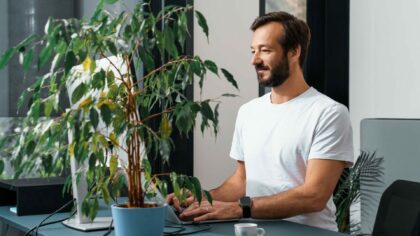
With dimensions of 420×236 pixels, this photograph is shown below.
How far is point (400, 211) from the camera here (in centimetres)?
207

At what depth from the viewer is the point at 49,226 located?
99.0 inches

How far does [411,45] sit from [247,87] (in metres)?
1.05

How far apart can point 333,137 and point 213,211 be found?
1.99 ft

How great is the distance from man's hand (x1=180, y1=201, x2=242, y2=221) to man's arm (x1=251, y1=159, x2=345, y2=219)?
69 millimetres

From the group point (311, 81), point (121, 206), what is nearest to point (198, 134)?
point (311, 81)

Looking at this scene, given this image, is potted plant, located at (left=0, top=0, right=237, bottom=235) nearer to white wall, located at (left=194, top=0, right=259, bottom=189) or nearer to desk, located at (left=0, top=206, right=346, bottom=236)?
desk, located at (left=0, top=206, right=346, bottom=236)

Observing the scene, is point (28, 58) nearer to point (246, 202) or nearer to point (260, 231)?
point (260, 231)

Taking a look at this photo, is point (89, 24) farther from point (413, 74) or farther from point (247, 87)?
point (247, 87)

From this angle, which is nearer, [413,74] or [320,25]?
[413,74]

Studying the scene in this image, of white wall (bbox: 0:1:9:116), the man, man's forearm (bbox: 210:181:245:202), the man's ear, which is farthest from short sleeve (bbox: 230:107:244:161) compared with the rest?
white wall (bbox: 0:1:9:116)

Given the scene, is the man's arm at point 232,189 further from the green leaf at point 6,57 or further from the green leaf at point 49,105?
the green leaf at point 6,57

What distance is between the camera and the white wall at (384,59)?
147 inches

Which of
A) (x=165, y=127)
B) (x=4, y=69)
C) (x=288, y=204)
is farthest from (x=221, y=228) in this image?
(x=4, y=69)

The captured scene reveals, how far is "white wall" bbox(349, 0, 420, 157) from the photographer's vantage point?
373cm
